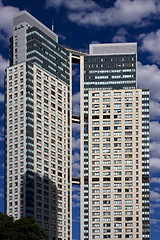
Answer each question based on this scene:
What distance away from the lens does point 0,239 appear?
505ft

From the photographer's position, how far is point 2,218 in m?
160

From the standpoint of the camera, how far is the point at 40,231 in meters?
159

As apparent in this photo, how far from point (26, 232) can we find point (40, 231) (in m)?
4.94

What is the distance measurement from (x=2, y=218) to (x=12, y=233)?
6.84 m

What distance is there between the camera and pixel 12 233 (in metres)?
155

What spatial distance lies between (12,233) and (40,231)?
856 centimetres

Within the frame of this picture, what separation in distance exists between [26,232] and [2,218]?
341 inches

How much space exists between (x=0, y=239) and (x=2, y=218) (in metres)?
7.41

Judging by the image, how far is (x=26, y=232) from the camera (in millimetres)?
155750

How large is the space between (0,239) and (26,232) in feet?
23.8
